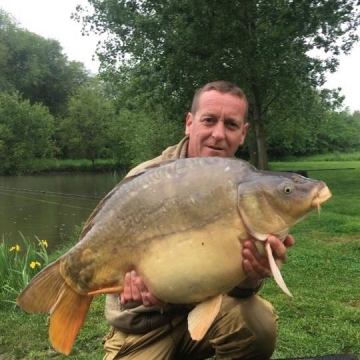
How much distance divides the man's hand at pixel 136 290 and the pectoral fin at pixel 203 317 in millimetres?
164

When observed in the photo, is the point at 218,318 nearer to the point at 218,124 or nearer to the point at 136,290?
the point at 136,290

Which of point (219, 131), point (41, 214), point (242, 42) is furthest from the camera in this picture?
point (41, 214)

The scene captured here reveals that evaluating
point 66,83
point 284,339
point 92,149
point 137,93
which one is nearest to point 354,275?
point 284,339

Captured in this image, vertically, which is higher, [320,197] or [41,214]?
[320,197]

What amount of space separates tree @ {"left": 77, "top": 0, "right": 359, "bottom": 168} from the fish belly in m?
8.83

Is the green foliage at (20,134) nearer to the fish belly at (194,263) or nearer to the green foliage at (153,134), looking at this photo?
the green foliage at (153,134)

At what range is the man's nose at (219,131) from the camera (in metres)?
1.87

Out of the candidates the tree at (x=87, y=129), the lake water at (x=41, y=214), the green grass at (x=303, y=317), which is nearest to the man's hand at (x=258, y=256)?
the green grass at (x=303, y=317)

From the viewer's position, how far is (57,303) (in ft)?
4.88

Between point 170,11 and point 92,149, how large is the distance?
2021 centimetres

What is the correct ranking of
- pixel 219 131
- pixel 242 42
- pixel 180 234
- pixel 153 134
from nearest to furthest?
pixel 180 234, pixel 219 131, pixel 242 42, pixel 153 134

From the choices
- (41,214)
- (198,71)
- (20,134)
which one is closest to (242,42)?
(198,71)

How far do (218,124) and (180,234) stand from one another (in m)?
0.67

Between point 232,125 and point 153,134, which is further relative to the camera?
point 153,134
